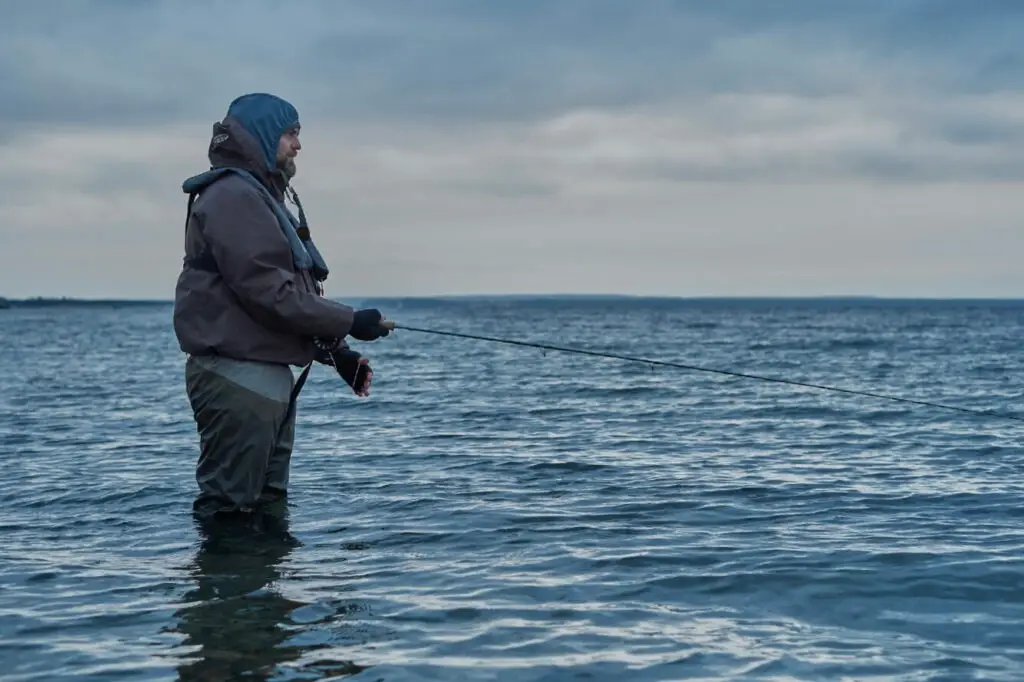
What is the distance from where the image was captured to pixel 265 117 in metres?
7.60

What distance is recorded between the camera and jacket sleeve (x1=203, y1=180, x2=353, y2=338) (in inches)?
283

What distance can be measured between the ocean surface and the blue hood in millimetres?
2312

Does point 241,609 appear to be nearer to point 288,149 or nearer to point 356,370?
point 356,370

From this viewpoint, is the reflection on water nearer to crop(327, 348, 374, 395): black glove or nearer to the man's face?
crop(327, 348, 374, 395): black glove

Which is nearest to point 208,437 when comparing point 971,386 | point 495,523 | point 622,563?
point 495,523

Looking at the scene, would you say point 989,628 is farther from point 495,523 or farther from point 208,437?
point 208,437

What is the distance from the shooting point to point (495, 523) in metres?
8.33

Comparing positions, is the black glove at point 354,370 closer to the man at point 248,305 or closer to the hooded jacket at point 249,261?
the man at point 248,305

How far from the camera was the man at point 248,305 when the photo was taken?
7246 millimetres

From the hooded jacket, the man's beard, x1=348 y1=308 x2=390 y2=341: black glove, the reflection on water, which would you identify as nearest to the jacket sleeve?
the hooded jacket

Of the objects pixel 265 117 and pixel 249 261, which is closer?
pixel 249 261

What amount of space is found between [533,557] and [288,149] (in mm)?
2864

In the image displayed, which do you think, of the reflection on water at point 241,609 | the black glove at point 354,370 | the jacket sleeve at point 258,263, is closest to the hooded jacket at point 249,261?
the jacket sleeve at point 258,263

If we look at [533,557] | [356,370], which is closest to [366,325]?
[356,370]
